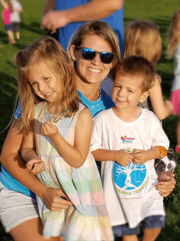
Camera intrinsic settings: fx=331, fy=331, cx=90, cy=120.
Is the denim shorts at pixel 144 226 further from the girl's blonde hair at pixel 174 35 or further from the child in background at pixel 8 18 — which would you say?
the child in background at pixel 8 18

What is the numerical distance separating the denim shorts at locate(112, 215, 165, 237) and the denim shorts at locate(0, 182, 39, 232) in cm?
50

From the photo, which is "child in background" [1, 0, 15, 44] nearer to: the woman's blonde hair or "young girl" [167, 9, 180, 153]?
"young girl" [167, 9, 180, 153]

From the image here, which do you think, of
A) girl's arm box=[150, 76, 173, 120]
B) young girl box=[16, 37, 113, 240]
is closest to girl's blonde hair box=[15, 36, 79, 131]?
young girl box=[16, 37, 113, 240]

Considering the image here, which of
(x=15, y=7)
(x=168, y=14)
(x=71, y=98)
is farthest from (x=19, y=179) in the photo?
(x=168, y=14)

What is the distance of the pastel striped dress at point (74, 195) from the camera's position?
1865 mm

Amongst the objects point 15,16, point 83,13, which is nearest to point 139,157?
point 83,13

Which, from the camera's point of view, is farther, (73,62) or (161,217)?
(73,62)

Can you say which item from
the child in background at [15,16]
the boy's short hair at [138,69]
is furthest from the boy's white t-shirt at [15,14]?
the boy's short hair at [138,69]

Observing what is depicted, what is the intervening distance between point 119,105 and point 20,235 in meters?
0.98

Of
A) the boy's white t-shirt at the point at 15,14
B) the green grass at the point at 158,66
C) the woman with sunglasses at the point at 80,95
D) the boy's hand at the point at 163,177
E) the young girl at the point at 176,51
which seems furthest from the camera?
the boy's white t-shirt at the point at 15,14

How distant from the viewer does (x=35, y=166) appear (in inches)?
71.4

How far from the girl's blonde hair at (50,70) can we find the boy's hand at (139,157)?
1.43 feet

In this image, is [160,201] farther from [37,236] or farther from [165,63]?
[165,63]

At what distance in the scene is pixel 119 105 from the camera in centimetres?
204
